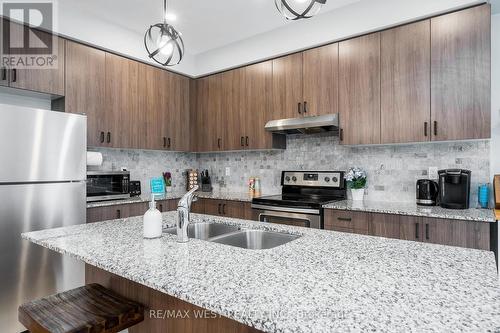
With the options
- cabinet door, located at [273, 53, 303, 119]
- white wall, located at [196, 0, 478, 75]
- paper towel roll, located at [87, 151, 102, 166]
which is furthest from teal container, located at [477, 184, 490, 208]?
paper towel roll, located at [87, 151, 102, 166]

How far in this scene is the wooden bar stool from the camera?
4.00 feet

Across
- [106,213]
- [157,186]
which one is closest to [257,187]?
[157,186]

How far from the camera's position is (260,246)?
1761 mm

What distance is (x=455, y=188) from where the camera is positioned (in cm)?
239

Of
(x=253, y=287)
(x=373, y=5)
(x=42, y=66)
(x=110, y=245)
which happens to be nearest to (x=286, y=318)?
(x=253, y=287)

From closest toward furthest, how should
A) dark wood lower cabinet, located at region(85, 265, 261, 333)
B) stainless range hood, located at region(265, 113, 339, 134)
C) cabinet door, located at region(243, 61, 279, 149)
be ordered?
1. dark wood lower cabinet, located at region(85, 265, 261, 333)
2. stainless range hood, located at region(265, 113, 339, 134)
3. cabinet door, located at region(243, 61, 279, 149)

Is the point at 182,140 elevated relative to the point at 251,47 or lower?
lower

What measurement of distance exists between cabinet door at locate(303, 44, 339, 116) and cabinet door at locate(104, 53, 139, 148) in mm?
1924

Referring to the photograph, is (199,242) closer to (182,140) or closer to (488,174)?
(488,174)

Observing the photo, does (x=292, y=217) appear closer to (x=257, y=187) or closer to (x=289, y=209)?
(x=289, y=209)

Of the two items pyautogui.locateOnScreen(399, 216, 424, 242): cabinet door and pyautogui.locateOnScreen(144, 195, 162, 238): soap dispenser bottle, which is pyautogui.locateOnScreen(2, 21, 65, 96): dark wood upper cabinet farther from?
pyautogui.locateOnScreen(399, 216, 424, 242): cabinet door

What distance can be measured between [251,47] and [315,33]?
828 mm

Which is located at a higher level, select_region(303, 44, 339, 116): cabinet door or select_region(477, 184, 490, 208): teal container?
select_region(303, 44, 339, 116): cabinet door

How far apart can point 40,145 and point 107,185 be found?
0.86 m
